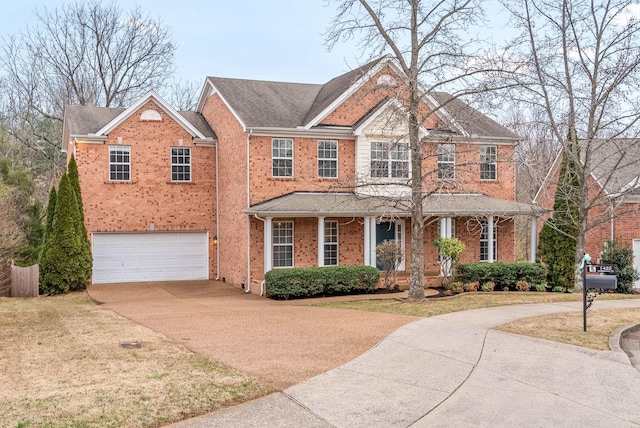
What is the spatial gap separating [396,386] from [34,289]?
15.6 metres

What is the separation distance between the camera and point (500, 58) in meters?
15.2

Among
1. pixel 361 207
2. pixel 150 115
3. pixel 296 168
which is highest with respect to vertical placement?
pixel 150 115

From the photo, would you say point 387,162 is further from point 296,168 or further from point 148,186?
point 148,186

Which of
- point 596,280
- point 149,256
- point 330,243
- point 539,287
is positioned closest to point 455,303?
point 596,280

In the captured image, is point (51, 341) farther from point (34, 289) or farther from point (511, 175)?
point (511, 175)

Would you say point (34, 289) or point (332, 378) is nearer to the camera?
point (332, 378)

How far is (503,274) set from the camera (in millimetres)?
20578

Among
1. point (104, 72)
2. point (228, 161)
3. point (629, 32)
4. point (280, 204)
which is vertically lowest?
point (280, 204)

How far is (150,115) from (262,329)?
541 inches

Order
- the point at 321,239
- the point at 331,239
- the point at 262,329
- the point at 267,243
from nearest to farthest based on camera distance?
1. the point at 262,329
2. the point at 267,243
3. the point at 321,239
4. the point at 331,239

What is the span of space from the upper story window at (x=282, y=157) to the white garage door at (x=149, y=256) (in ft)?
16.1

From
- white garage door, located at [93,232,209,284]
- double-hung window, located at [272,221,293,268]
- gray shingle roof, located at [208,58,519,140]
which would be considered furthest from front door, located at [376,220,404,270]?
white garage door, located at [93,232,209,284]

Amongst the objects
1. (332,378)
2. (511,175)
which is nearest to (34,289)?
(332,378)

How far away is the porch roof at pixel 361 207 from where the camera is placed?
19.3 meters
